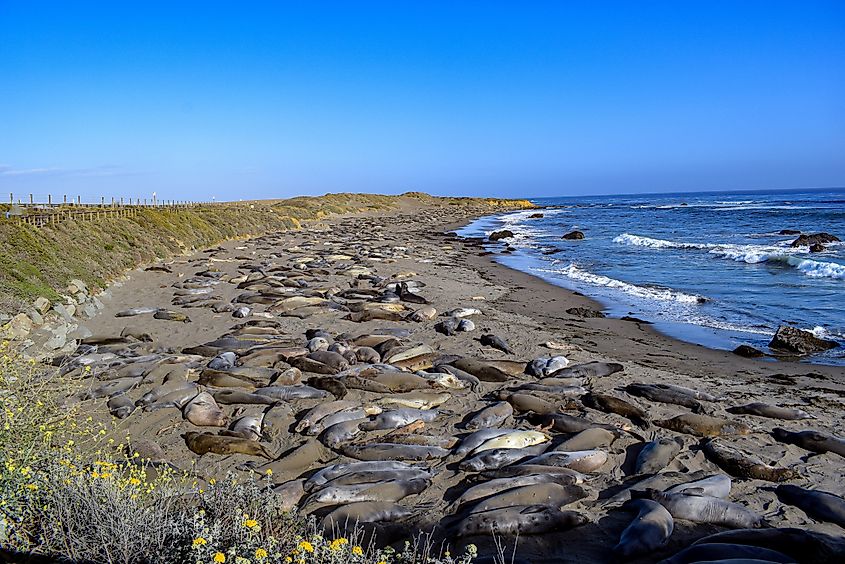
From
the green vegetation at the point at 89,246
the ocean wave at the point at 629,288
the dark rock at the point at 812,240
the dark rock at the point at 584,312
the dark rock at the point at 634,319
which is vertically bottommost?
the dark rock at the point at 634,319

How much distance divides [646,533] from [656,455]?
5.93 feet

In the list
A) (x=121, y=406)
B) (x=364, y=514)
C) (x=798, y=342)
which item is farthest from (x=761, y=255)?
(x=121, y=406)

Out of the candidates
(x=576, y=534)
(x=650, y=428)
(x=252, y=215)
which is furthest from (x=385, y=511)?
(x=252, y=215)

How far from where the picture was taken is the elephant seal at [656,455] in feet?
19.2

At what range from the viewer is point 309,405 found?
764 centimetres

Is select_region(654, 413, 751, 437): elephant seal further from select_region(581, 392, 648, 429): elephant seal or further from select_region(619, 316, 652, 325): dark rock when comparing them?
select_region(619, 316, 652, 325): dark rock

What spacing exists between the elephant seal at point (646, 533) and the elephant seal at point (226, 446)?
3.65 m

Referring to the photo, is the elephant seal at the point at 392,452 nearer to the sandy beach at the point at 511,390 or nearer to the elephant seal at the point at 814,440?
the sandy beach at the point at 511,390

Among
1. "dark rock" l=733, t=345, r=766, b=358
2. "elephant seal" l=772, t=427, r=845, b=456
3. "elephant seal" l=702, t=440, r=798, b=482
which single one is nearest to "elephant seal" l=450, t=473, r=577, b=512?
"elephant seal" l=702, t=440, r=798, b=482

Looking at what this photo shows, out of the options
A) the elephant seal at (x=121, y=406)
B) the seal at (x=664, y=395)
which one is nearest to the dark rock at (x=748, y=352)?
the seal at (x=664, y=395)

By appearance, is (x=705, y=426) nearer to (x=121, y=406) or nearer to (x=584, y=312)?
(x=121, y=406)

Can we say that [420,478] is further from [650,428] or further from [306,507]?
[650,428]

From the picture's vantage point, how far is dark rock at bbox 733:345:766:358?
10328 mm

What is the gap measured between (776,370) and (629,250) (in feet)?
69.7
